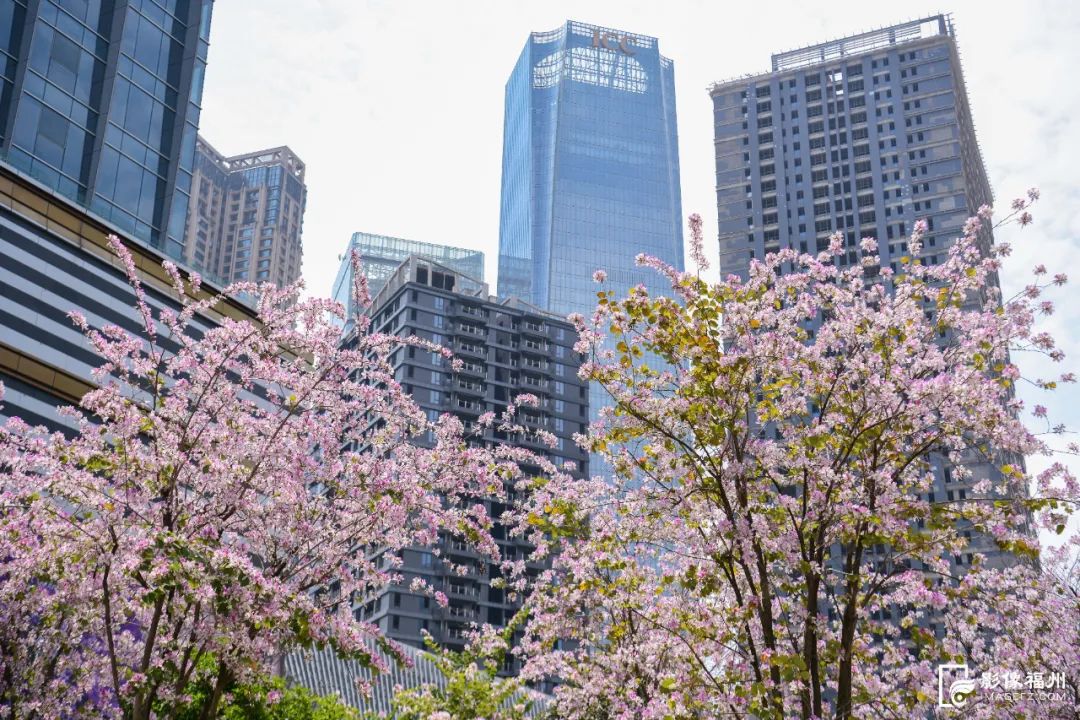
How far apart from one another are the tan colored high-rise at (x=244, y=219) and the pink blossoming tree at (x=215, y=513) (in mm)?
171429

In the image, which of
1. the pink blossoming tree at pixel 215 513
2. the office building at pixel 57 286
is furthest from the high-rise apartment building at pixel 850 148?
the pink blossoming tree at pixel 215 513

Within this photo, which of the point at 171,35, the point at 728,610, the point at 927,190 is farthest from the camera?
the point at 927,190

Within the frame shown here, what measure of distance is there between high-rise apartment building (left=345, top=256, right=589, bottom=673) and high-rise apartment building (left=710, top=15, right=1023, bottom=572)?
24386mm

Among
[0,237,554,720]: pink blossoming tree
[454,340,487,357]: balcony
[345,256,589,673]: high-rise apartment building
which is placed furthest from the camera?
[454,340,487,357]: balcony

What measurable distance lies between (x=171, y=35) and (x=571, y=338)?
69882 millimetres

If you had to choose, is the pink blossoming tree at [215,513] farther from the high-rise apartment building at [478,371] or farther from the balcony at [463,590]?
the balcony at [463,590]

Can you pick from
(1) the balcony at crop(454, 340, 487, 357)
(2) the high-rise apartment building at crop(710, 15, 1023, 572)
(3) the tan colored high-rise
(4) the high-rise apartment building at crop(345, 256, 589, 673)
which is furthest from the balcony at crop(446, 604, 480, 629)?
(3) the tan colored high-rise

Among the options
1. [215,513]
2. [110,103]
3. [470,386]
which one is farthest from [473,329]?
[215,513]

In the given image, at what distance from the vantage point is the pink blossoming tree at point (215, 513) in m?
12.7

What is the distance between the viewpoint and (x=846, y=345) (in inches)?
604

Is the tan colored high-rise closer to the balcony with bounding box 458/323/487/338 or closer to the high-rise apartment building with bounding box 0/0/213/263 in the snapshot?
the balcony with bounding box 458/323/487/338

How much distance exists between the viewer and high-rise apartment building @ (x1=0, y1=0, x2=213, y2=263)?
6009 cm

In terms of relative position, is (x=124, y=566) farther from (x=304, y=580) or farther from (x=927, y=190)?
(x=927, y=190)

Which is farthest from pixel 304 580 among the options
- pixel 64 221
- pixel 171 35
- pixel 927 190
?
pixel 927 190
